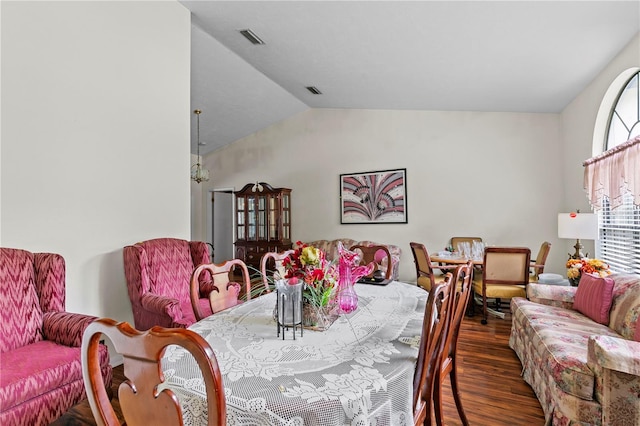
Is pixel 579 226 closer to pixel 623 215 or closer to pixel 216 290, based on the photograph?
pixel 623 215

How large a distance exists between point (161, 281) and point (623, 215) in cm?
462

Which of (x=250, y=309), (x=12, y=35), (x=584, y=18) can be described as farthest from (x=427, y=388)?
(x=12, y=35)

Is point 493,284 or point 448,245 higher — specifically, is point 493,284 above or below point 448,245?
below

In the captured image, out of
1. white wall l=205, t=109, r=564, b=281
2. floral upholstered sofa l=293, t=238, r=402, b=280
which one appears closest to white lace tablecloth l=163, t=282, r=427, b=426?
floral upholstered sofa l=293, t=238, r=402, b=280

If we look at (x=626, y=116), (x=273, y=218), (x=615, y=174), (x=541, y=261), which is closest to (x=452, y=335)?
(x=615, y=174)

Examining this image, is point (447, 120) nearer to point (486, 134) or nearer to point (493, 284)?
point (486, 134)

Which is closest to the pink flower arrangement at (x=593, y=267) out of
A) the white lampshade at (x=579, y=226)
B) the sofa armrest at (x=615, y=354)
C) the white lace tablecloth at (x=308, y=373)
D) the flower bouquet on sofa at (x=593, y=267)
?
the flower bouquet on sofa at (x=593, y=267)

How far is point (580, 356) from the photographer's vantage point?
5.91ft

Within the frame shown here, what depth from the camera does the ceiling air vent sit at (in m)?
3.62

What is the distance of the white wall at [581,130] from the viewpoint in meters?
3.30

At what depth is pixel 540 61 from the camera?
3.34 metres

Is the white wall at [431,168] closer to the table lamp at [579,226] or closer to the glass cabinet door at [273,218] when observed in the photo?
the glass cabinet door at [273,218]

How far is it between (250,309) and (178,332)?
43.9 inches

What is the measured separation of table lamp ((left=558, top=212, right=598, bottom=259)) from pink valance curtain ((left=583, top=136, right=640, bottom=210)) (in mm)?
220
